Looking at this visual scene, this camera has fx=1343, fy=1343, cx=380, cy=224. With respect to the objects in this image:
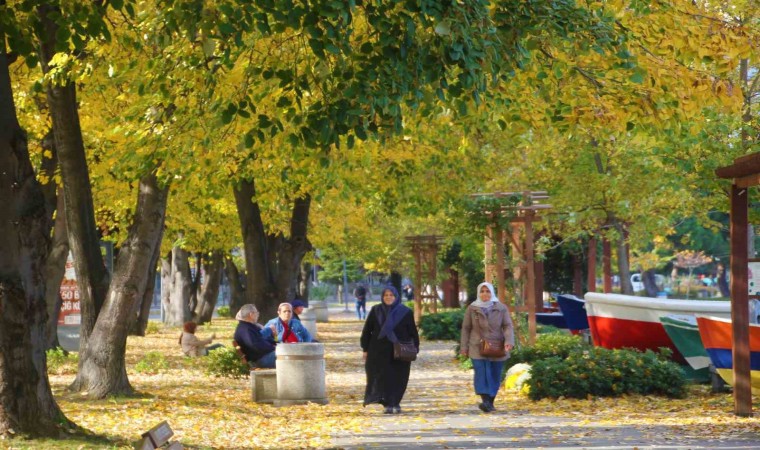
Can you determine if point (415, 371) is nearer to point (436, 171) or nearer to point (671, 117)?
point (436, 171)

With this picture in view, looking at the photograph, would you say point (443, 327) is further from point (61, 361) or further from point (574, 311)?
point (61, 361)

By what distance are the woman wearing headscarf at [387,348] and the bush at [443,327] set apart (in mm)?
20915

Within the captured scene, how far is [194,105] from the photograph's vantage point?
666 inches

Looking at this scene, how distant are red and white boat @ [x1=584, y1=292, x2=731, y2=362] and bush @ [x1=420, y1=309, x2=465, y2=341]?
568 inches

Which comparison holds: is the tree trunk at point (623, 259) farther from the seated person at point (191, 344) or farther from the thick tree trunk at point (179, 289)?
the thick tree trunk at point (179, 289)

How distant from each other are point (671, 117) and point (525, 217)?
12374mm

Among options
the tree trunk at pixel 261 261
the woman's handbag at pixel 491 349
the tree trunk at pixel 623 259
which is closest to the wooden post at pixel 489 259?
the tree trunk at pixel 261 261

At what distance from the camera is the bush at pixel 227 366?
21645 mm

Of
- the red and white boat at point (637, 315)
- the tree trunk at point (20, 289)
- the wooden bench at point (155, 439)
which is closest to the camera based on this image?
the wooden bench at point (155, 439)

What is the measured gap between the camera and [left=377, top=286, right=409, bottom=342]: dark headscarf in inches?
675

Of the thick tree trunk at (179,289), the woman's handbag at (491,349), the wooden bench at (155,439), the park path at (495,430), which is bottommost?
the park path at (495,430)

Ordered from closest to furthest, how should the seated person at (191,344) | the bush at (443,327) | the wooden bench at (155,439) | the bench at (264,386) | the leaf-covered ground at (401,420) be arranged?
the wooden bench at (155,439)
the leaf-covered ground at (401,420)
the bench at (264,386)
the seated person at (191,344)
the bush at (443,327)

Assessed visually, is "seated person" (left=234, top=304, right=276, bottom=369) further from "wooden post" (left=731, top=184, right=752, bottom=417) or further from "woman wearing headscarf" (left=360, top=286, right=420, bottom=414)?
"wooden post" (left=731, top=184, right=752, bottom=417)

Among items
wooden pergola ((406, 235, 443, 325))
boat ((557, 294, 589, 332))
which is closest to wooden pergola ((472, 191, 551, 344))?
boat ((557, 294, 589, 332))
